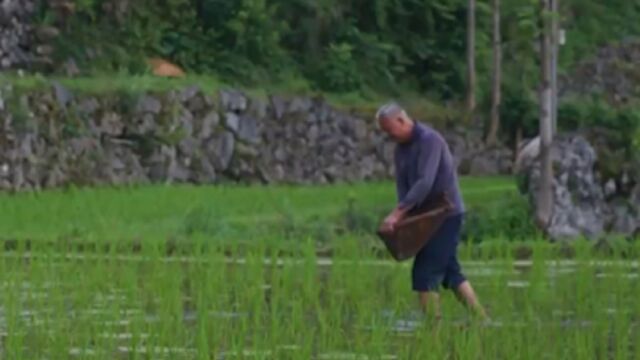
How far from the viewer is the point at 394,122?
52.5 feet

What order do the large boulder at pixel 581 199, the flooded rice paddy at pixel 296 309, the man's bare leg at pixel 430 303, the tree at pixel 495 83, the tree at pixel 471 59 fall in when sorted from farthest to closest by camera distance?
the tree at pixel 471 59
the tree at pixel 495 83
the large boulder at pixel 581 199
the man's bare leg at pixel 430 303
the flooded rice paddy at pixel 296 309

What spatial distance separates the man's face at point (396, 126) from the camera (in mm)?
15977

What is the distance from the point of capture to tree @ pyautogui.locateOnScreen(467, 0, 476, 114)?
42.1 meters

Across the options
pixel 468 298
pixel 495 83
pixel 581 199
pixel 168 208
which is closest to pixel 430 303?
pixel 468 298

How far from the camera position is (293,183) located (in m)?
38.3

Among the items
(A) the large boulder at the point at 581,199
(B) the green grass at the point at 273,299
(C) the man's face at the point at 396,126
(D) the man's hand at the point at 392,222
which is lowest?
(A) the large boulder at the point at 581,199

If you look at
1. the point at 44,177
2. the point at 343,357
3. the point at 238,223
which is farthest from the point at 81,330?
the point at 44,177

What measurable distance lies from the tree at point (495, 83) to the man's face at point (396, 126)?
24640mm

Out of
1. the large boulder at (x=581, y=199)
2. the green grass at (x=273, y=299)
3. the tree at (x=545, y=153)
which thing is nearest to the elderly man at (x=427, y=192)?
the green grass at (x=273, y=299)

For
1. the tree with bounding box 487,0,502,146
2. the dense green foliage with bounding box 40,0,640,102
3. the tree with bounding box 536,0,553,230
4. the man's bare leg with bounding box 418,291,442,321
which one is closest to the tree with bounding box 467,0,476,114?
the tree with bounding box 487,0,502,146

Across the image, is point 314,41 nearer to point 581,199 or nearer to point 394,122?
point 581,199

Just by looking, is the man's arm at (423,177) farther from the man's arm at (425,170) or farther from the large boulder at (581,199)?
the large boulder at (581,199)

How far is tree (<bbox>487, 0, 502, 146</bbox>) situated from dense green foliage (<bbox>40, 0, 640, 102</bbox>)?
80 centimetres

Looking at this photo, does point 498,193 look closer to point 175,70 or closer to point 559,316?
point 175,70
